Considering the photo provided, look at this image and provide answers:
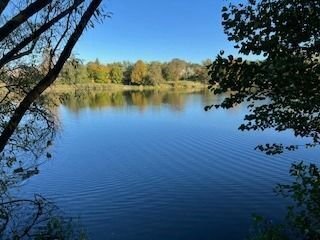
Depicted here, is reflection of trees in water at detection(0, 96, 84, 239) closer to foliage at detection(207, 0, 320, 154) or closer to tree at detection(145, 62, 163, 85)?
foliage at detection(207, 0, 320, 154)

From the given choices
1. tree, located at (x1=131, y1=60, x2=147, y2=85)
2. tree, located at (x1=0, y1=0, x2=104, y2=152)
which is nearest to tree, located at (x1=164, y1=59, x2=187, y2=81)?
tree, located at (x1=131, y1=60, x2=147, y2=85)

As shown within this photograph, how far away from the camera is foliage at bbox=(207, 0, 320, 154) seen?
14.3ft

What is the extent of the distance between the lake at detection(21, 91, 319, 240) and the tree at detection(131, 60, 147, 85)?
296 ft

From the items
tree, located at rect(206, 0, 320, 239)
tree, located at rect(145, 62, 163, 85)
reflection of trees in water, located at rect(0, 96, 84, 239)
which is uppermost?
tree, located at rect(206, 0, 320, 239)

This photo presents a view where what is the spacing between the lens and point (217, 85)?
A: 5000 millimetres

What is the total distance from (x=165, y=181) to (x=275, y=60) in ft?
43.9

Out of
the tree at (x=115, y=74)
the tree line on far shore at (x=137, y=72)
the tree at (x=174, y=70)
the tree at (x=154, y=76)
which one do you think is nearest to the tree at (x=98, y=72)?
the tree line on far shore at (x=137, y=72)

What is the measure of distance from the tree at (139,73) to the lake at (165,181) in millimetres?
90124

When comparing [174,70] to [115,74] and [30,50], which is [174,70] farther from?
[30,50]

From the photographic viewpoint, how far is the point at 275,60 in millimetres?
4359

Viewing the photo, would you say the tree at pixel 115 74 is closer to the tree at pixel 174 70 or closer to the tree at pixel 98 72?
the tree at pixel 98 72

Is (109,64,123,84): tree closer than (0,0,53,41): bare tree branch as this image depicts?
No

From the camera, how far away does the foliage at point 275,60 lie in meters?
4.36

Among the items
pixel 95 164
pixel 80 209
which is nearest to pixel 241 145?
pixel 95 164
